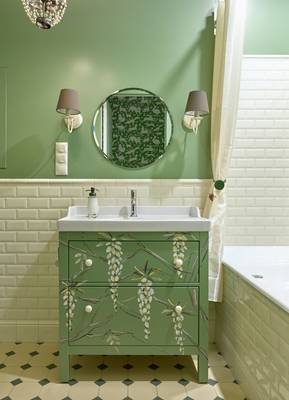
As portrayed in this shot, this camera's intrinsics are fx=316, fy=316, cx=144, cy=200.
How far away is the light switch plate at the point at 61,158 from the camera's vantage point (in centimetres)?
234

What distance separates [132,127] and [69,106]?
479 mm

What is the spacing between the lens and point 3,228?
237 centimetres

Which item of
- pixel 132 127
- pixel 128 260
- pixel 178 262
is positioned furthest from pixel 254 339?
pixel 132 127

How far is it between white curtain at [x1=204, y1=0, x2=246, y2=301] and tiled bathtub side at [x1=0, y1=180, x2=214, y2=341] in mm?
210

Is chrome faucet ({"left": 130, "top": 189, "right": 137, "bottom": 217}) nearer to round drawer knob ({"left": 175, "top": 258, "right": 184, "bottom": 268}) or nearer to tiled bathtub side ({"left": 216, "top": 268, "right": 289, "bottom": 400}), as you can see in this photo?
round drawer knob ({"left": 175, "top": 258, "right": 184, "bottom": 268})

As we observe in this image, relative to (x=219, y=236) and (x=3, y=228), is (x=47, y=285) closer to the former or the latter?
(x=3, y=228)

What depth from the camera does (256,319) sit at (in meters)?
1.67

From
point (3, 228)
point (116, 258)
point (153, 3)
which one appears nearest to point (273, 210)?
point (116, 258)

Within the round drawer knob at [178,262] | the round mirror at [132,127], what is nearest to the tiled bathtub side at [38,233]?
the round mirror at [132,127]

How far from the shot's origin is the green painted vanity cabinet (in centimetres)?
184

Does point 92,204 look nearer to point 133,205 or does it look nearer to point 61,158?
point 133,205

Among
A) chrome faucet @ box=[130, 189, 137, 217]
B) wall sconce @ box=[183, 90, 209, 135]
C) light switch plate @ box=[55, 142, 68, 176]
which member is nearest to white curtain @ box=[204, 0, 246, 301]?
wall sconce @ box=[183, 90, 209, 135]

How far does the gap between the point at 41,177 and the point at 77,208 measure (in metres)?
0.37

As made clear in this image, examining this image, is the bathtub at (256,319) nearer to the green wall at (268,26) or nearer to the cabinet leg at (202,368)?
the cabinet leg at (202,368)
